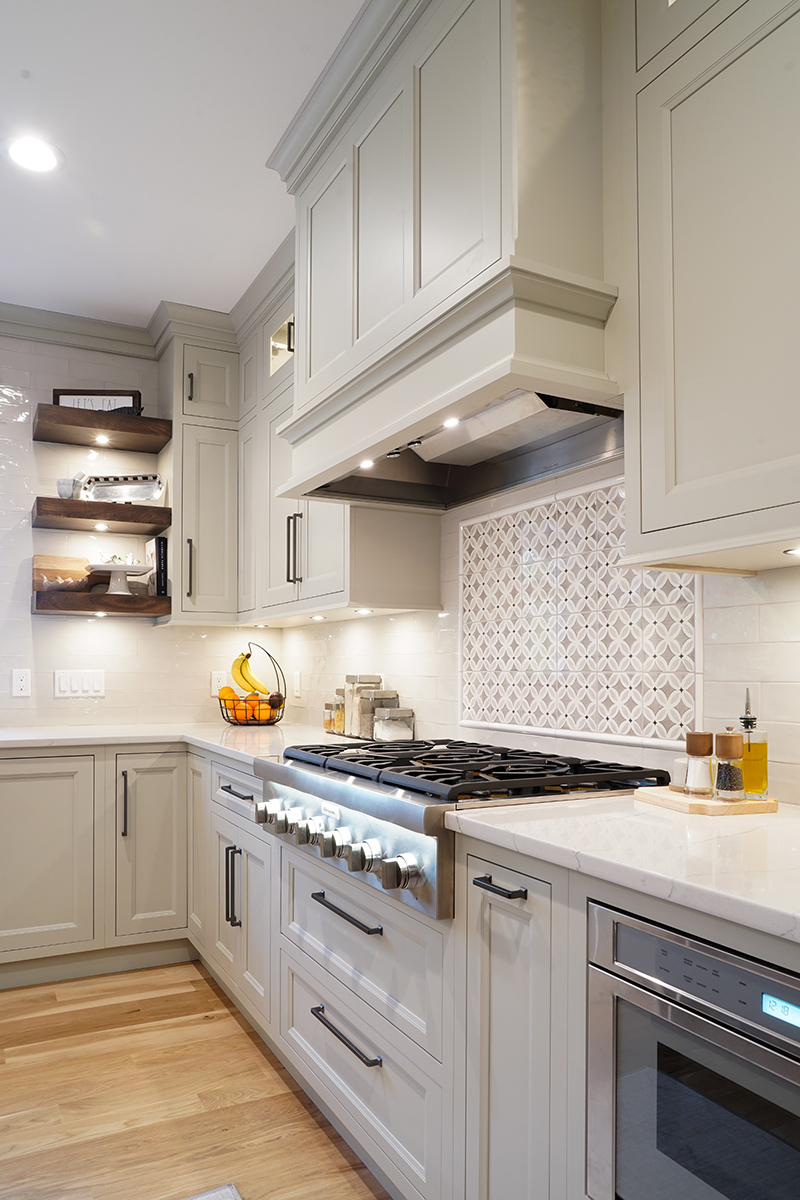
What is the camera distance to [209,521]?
3.88 m

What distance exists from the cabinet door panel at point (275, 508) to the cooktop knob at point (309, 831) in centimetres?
126

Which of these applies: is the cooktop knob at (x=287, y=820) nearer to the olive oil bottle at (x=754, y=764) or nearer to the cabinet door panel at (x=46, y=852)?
the olive oil bottle at (x=754, y=764)

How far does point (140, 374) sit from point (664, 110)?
3.09 m

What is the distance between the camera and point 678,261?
1.53 metres

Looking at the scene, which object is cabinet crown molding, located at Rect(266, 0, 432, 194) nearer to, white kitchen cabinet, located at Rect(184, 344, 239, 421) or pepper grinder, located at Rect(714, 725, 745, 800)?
white kitchen cabinet, located at Rect(184, 344, 239, 421)

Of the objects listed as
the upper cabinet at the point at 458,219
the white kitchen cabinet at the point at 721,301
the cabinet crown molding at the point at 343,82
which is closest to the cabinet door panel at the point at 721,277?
the white kitchen cabinet at the point at 721,301

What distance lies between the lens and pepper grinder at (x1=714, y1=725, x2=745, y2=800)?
154 centimetres

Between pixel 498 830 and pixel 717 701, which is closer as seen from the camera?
pixel 498 830

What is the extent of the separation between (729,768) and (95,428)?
310cm

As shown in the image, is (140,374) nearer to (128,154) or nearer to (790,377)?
(128,154)

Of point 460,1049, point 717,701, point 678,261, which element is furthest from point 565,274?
point 460,1049

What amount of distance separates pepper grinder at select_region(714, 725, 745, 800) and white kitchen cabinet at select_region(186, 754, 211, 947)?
205 cm

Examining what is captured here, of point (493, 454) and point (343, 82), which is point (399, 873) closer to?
point (493, 454)

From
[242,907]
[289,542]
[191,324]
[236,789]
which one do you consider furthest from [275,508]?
[242,907]
